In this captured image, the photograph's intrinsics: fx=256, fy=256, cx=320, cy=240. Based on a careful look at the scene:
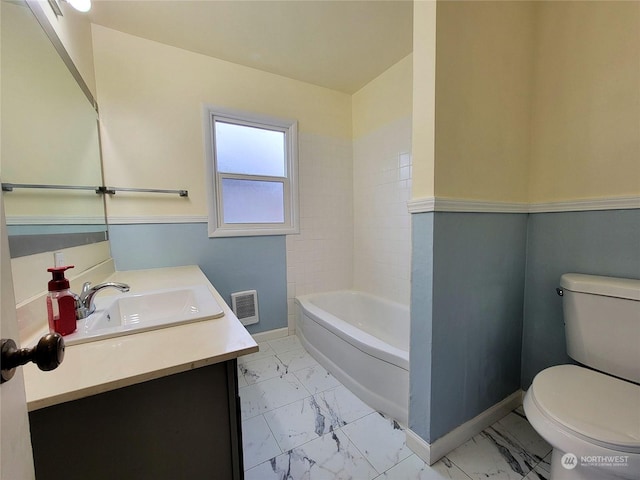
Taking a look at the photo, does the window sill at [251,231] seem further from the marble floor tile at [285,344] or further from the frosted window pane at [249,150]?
the marble floor tile at [285,344]

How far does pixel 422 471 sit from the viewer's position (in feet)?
3.73

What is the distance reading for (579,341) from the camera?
1.16 m

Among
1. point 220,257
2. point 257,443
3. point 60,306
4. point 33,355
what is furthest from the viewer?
point 220,257

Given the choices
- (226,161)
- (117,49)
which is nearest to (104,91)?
(117,49)

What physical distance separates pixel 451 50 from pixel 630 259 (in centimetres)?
120

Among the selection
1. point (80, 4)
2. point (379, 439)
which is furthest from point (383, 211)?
point (80, 4)

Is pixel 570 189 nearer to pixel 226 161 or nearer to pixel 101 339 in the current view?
pixel 101 339

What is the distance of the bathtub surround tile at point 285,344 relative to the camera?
223 cm

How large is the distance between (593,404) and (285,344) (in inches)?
76.4

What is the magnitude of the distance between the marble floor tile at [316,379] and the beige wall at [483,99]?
56.0 inches

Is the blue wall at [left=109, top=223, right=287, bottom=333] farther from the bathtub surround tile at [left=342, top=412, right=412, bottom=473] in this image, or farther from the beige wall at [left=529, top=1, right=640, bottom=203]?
the beige wall at [left=529, top=1, right=640, bottom=203]

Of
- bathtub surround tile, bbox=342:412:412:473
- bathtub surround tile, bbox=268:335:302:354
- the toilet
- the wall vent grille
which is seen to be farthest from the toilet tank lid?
the wall vent grille

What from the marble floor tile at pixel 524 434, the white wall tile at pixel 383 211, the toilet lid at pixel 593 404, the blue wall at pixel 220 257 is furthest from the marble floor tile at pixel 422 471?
the blue wall at pixel 220 257

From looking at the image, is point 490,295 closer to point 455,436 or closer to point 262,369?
point 455,436
